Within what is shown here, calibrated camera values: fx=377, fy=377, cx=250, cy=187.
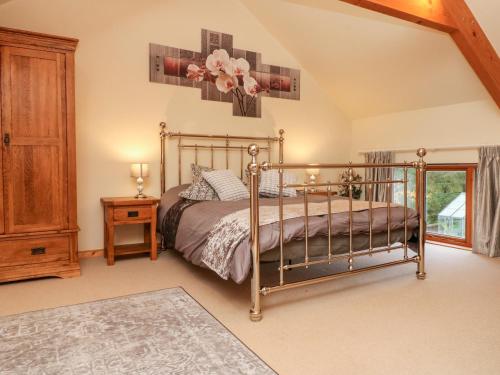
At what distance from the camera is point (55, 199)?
3139 mm

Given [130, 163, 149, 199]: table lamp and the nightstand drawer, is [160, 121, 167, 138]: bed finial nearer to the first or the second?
[130, 163, 149, 199]: table lamp

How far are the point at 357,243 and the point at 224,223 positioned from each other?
104cm

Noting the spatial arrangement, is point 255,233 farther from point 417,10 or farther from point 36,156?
point 417,10

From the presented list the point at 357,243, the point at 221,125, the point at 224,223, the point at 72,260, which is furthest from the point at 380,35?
the point at 72,260

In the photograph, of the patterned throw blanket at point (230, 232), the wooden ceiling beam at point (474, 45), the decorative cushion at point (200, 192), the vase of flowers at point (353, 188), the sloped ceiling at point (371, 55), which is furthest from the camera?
the vase of flowers at point (353, 188)

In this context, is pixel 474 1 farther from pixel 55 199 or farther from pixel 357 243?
pixel 55 199

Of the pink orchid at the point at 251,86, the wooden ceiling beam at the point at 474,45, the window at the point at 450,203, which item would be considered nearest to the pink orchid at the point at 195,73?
the pink orchid at the point at 251,86

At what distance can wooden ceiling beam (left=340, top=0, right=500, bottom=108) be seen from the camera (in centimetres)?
298

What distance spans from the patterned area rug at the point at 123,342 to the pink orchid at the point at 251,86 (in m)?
3.05

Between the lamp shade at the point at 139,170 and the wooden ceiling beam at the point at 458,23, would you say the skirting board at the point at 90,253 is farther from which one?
the wooden ceiling beam at the point at 458,23

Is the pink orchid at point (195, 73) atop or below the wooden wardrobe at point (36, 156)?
atop

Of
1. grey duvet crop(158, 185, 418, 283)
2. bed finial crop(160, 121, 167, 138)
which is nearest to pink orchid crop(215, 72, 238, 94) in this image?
bed finial crop(160, 121, 167, 138)

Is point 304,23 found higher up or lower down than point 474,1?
higher up

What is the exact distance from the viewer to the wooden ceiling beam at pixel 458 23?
9.78ft
